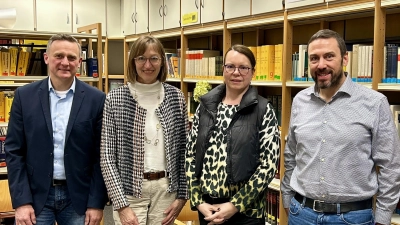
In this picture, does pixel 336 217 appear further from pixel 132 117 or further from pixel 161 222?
pixel 132 117

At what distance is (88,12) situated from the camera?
6465 mm

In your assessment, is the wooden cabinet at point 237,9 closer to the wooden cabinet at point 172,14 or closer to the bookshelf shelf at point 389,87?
the wooden cabinet at point 172,14

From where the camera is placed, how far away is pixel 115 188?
210cm

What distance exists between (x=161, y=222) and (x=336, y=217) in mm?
839

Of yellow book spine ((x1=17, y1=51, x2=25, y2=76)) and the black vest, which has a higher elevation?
yellow book spine ((x1=17, y1=51, x2=25, y2=76))

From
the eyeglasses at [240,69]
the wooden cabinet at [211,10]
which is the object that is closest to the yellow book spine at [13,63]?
the wooden cabinet at [211,10]

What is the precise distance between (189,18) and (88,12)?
263 cm

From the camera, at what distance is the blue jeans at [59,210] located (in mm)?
2170

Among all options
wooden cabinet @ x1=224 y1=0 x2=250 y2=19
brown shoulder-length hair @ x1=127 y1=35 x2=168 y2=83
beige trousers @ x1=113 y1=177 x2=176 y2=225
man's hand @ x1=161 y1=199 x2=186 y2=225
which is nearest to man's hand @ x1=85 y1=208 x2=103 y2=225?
beige trousers @ x1=113 y1=177 x2=176 y2=225

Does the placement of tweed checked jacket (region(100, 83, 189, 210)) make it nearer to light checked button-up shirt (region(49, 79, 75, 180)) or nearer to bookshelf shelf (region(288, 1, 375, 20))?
light checked button-up shirt (region(49, 79, 75, 180))

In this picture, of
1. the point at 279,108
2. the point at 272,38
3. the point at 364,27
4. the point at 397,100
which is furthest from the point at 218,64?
the point at 397,100

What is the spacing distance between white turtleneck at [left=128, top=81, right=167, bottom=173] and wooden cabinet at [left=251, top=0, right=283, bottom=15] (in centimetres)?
145

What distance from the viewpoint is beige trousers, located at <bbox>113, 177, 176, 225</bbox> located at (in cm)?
214

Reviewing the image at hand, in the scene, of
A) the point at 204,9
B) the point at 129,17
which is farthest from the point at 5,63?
the point at 129,17
